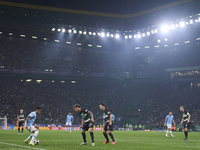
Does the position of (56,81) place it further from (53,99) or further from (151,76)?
(151,76)

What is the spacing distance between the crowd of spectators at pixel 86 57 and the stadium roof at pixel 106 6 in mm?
10997

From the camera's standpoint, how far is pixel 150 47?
74125 mm

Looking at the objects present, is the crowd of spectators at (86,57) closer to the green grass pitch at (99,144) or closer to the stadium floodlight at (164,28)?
the stadium floodlight at (164,28)

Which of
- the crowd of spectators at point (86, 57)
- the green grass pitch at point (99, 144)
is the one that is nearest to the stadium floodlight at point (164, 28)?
the crowd of spectators at point (86, 57)

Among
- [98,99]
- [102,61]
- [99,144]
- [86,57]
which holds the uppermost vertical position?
[86,57]

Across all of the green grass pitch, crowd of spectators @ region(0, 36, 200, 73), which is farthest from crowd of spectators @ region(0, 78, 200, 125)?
the green grass pitch

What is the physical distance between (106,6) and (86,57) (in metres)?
15.3

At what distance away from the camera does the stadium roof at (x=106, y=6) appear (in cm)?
5812

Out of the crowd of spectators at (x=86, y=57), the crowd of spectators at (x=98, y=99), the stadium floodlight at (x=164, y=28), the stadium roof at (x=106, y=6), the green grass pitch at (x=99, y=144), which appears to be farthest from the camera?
the crowd of spectators at (x=86, y=57)

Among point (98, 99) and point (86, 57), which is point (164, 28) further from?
point (98, 99)

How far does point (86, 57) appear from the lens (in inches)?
2862

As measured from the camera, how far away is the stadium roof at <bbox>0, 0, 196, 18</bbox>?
58125 millimetres

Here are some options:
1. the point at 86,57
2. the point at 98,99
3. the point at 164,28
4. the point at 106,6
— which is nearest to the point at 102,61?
the point at 86,57

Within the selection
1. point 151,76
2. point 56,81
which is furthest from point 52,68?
point 151,76
